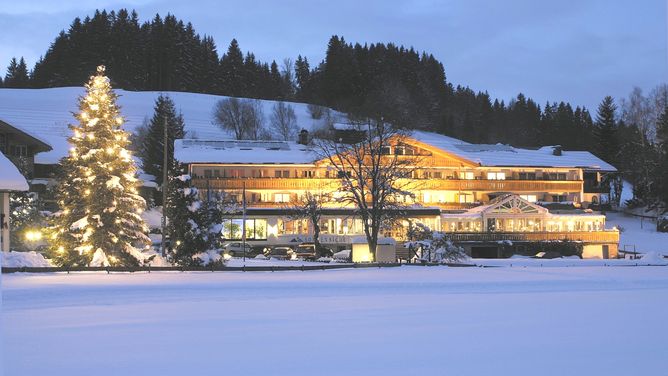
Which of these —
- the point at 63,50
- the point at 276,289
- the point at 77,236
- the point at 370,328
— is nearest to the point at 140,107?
the point at 63,50

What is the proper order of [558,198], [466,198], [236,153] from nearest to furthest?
[236,153], [466,198], [558,198]

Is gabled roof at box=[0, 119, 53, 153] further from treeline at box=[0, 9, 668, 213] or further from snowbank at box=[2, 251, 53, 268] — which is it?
treeline at box=[0, 9, 668, 213]

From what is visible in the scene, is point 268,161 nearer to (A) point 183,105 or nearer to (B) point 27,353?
(B) point 27,353

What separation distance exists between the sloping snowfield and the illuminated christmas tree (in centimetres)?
660

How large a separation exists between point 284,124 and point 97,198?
88141 mm

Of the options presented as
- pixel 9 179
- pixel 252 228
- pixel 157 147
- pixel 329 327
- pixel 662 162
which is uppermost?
pixel 157 147

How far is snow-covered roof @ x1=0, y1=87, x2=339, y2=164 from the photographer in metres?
108

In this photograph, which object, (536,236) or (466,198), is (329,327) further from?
(466,198)

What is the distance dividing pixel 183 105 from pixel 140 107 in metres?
9.03

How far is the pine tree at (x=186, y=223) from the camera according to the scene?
32.6 meters

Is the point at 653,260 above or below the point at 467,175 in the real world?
below

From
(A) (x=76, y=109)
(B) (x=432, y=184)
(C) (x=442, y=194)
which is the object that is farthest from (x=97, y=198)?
(A) (x=76, y=109)

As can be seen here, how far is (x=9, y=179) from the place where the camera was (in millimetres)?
33844

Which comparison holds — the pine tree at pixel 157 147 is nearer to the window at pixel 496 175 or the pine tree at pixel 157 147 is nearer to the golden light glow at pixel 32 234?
the window at pixel 496 175
